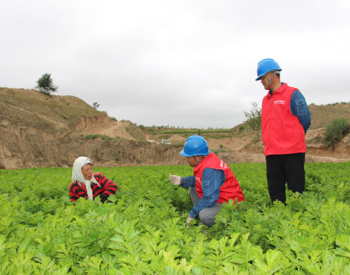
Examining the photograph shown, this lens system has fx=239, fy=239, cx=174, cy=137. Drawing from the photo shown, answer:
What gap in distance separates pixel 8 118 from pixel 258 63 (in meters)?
31.8

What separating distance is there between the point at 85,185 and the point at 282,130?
3607 mm

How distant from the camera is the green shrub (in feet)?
85.4

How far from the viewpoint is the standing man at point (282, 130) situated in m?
3.47

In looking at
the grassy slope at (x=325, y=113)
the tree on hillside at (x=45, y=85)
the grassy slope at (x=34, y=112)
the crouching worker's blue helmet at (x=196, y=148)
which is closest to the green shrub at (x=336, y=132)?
the grassy slope at (x=325, y=113)

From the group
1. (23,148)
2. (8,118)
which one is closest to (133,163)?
(23,148)

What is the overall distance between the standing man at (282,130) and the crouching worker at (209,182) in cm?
67

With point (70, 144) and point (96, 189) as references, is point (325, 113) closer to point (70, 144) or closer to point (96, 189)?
point (70, 144)

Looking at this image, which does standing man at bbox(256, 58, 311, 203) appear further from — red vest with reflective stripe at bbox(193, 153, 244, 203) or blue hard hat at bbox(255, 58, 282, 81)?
red vest with reflective stripe at bbox(193, 153, 244, 203)

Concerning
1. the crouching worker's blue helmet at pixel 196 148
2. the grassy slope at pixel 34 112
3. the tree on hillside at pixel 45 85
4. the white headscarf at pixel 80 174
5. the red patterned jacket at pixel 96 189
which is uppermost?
the tree on hillside at pixel 45 85

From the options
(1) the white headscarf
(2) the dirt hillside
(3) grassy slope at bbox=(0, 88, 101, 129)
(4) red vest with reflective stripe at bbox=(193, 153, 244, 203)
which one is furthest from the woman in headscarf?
(3) grassy slope at bbox=(0, 88, 101, 129)

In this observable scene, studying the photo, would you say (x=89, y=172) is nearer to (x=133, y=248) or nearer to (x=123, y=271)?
(x=133, y=248)

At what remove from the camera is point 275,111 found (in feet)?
11.9

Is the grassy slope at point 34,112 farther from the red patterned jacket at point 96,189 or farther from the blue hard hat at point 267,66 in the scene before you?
the blue hard hat at point 267,66

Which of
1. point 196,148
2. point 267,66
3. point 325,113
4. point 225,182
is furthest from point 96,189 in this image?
point 325,113
